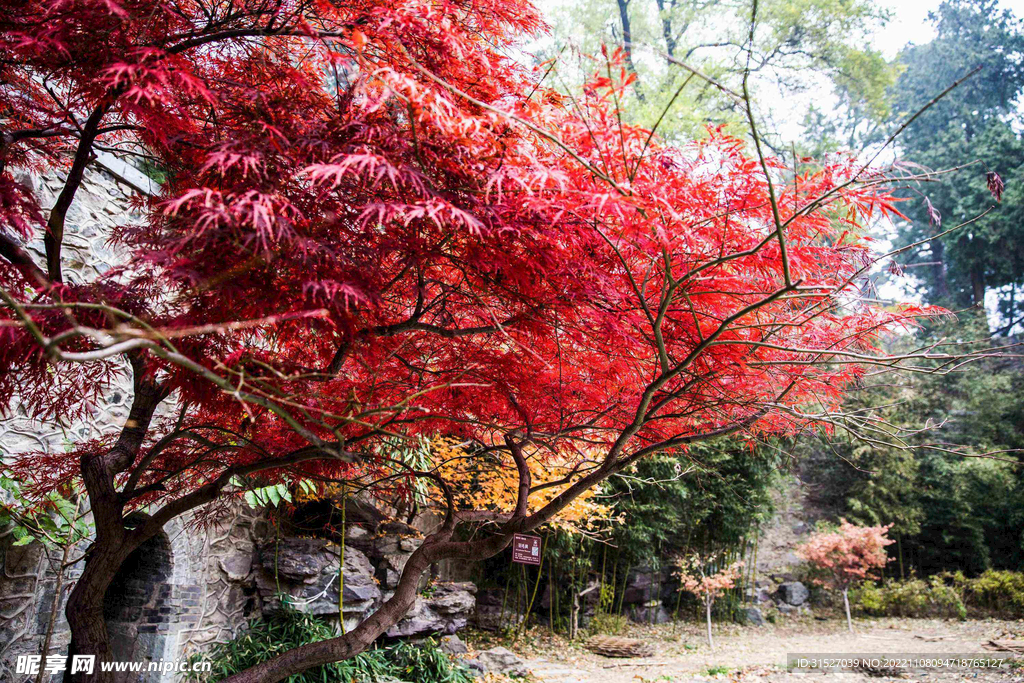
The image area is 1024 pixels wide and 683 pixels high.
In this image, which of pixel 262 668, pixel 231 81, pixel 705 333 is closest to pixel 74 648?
pixel 262 668

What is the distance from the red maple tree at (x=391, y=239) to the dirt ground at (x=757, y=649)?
4340 mm

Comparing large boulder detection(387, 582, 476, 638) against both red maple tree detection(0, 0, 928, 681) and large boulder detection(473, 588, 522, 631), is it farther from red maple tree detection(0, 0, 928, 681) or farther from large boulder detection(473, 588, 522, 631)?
red maple tree detection(0, 0, 928, 681)

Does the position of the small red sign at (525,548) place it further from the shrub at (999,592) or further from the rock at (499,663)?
the shrub at (999,592)

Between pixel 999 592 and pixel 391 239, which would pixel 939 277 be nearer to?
pixel 999 592

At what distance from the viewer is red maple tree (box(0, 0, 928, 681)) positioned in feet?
5.22

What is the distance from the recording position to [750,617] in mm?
9492

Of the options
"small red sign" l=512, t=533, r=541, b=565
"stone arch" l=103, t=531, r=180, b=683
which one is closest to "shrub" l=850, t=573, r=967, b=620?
"small red sign" l=512, t=533, r=541, b=565

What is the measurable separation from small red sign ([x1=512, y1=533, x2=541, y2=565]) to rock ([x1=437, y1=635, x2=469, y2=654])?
3.38 metres

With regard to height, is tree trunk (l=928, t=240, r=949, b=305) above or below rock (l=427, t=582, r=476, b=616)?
above

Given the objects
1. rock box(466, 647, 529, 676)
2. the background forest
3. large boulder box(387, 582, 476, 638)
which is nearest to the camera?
large boulder box(387, 582, 476, 638)

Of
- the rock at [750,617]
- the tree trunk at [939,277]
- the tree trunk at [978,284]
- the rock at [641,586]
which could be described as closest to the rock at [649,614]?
the rock at [641,586]

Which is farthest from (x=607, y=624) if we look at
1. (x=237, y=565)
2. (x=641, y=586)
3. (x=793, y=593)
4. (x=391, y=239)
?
(x=391, y=239)

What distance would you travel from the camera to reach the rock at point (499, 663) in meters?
5.64

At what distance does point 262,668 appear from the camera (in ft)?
7.23
